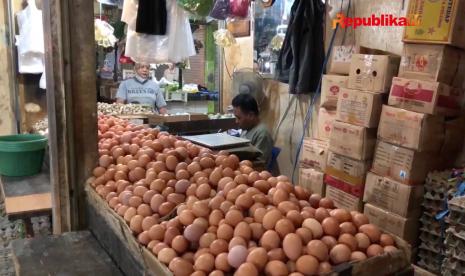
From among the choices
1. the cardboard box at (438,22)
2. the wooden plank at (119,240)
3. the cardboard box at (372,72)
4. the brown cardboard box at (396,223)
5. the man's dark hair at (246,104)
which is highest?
the cardboard box at (438,22)

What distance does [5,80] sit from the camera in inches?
209

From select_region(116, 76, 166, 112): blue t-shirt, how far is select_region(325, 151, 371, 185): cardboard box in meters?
2.97

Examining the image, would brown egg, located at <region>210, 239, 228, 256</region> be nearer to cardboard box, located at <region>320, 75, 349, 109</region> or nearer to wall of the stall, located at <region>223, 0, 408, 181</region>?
cardboard box, located at <region>320, 75, 349, 109</region>

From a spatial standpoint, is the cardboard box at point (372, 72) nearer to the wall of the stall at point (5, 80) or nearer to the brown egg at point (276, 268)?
the brown egg at point (276, 268)

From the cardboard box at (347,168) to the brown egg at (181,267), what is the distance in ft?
7.97

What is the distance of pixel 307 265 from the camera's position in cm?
132

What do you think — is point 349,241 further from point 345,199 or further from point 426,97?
point 345,199

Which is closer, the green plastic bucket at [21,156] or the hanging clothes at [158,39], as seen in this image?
the green plastic bucket at [21,156]

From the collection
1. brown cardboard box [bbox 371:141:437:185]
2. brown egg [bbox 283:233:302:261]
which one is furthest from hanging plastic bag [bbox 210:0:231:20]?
brown egg [bbox 283:233:302:261]

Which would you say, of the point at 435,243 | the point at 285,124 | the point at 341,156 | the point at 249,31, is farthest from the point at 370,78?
the point at 249,31

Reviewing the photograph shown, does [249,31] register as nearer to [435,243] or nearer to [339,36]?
[339,36]

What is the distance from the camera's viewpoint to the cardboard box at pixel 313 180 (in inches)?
154

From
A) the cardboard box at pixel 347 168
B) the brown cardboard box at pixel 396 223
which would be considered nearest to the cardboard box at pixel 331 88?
the cardboard box at pixel 347 168

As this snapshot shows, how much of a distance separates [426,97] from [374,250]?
6.22 feet
